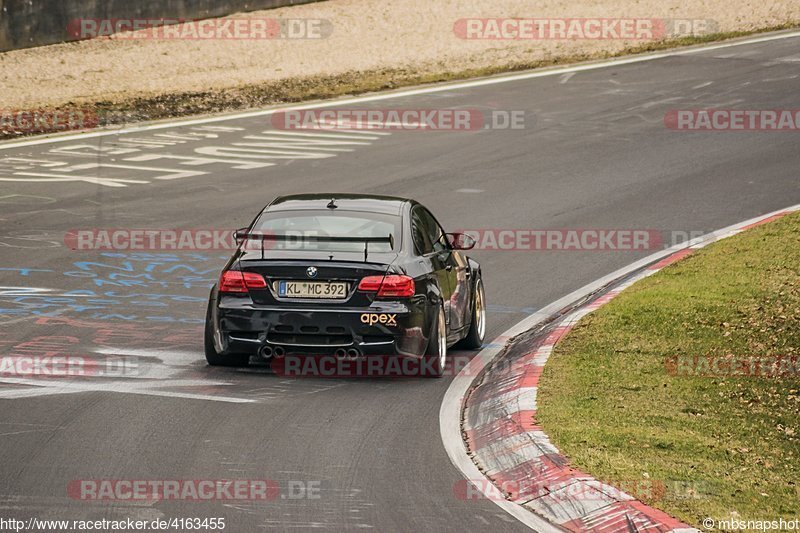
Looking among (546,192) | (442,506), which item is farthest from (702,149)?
(442,506)

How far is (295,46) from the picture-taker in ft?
115

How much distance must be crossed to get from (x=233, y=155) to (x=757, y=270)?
1200 centimetres

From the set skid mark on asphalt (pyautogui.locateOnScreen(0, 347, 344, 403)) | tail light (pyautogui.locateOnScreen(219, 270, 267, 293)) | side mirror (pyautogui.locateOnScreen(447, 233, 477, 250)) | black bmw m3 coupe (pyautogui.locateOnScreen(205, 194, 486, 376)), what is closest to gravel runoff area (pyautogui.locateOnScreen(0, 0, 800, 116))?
side mirror (pyautogui.locateOnScreen(447, 233, 477, 250))

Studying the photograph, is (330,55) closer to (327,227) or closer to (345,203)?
(345,203)

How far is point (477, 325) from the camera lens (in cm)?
1256

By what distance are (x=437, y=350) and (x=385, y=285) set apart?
0.83 metres

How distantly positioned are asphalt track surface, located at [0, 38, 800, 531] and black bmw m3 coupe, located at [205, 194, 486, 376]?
1.07 ft

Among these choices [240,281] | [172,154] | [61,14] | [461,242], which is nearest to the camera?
[240,281]

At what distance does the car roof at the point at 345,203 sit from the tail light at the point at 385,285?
3.40 ft

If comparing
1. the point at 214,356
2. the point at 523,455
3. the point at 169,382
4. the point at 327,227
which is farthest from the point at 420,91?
the point at 523,455

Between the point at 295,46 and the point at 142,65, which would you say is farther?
the point at 295,46

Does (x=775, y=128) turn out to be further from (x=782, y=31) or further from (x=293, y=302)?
(x=293, y=302)

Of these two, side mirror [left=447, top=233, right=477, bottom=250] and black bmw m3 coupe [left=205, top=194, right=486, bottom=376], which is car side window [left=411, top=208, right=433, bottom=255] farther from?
side mirror [left=447, top=233, right=477, bottom=250]

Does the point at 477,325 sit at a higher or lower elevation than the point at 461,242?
lower
